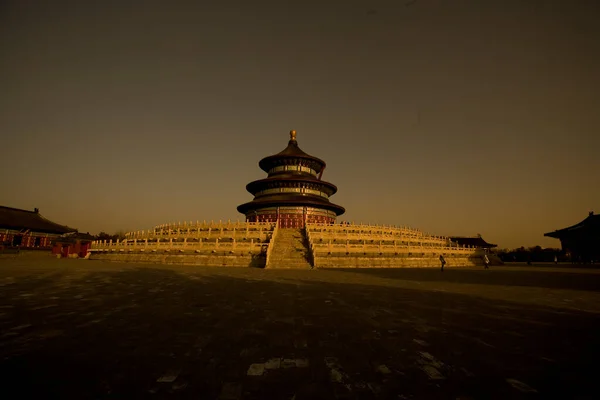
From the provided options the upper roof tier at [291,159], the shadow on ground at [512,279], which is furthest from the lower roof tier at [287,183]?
the shadow on ground at [512,279]

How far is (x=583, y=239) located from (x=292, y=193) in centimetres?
3863

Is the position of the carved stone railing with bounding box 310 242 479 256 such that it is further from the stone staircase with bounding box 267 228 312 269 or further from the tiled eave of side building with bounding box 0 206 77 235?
the tiled eave of side building with bounding box 0 206 77 235

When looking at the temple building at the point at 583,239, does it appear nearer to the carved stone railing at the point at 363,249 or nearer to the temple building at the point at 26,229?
the carved stone railing at the point at 363,249

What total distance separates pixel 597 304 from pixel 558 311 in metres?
2.38

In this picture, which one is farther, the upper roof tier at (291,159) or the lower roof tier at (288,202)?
the upper roof tier at (291,159)

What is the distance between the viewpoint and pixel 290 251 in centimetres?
2289

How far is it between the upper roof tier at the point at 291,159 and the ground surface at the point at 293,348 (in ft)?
123

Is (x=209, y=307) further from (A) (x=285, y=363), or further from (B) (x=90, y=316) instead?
(A) (x=285, y=363)

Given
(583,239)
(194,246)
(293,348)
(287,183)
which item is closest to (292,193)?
(287,183)

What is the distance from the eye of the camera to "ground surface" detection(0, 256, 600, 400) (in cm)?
330

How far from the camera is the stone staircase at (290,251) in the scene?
21.0 m

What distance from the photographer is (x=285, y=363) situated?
3.98 metres

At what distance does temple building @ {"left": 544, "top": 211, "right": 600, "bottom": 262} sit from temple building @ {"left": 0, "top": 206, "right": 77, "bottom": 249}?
241ft

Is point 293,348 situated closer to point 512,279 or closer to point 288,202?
point 512,279
